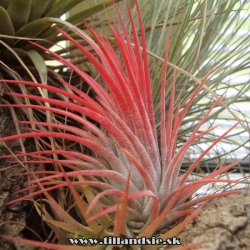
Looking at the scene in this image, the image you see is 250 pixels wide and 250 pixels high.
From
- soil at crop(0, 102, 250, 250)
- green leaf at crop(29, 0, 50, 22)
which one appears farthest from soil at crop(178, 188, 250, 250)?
green leaf at crop(29, 0, 50, 22)

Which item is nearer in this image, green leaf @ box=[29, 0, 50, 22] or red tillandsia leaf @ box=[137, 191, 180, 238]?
red tillandsia leaf @ box=[137, 191, 180, 238]

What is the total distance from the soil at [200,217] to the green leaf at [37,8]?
8.0 inches

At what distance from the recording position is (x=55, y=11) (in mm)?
750

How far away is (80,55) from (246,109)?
151cm

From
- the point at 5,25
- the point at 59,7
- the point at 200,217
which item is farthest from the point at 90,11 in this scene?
the point at 200,217

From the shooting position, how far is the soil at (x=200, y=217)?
46 centimetres

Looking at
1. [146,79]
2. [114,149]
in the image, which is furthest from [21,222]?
[146,79]

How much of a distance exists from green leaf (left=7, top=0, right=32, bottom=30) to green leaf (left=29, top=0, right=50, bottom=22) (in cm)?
2

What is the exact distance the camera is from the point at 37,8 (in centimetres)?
73

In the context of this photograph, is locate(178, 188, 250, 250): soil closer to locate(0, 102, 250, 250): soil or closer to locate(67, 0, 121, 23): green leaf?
locate(0, 102, 250, 250): soil

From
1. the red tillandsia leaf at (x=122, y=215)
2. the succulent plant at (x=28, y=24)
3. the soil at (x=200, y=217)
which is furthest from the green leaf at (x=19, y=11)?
the red tillandsia leaf at (x=122, y=215)

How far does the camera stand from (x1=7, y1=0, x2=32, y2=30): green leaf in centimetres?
69

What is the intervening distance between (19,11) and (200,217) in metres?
0.49

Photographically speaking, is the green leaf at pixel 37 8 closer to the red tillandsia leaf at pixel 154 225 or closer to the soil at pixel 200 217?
the soil at pixel 200 217
